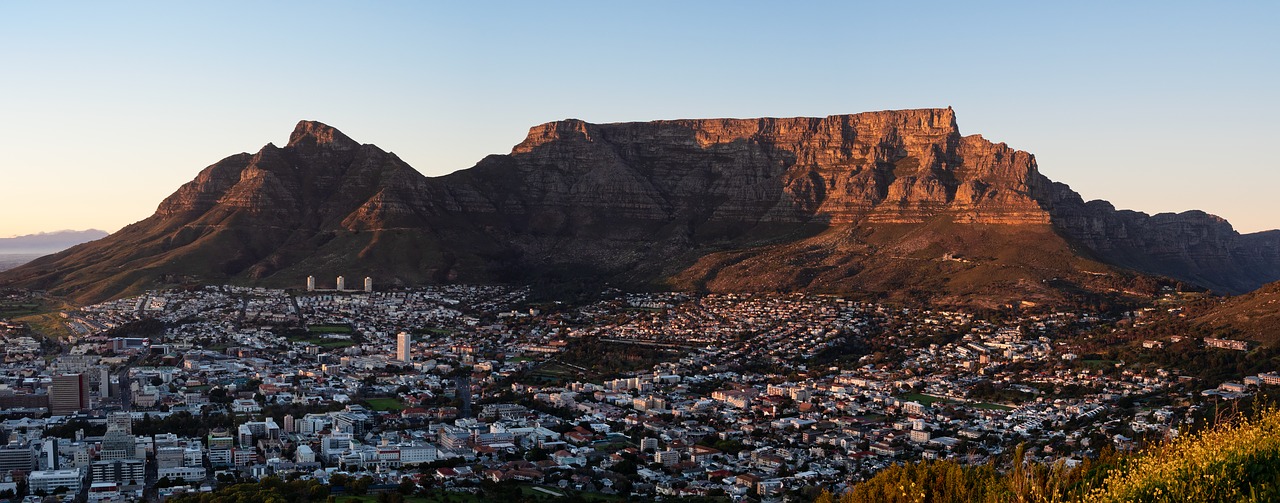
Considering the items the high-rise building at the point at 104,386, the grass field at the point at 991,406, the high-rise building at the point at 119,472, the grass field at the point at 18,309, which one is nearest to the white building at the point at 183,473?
the high-rise building at the point at 119,472

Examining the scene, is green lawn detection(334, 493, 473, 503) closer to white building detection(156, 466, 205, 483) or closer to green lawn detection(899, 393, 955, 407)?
white building detection(156, 466, 205, 483)

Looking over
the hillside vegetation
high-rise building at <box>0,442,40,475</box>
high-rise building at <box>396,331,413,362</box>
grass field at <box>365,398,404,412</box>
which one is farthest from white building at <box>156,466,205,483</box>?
high-rise building at <box>396,331,413,362</box>

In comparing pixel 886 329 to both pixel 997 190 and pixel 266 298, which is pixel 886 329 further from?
pixel 266 298

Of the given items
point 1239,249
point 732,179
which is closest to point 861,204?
point 732,179

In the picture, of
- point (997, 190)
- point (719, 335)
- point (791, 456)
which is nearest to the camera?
point (791, 456)

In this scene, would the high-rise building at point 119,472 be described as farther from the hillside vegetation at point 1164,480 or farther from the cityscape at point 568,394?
the hillside vegetation at point 1164,480

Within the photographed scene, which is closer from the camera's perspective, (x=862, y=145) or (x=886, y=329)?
(x=886, y=329)
